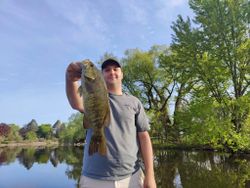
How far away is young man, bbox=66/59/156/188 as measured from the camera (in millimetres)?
3418

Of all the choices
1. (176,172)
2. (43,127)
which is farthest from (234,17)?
(43,127)

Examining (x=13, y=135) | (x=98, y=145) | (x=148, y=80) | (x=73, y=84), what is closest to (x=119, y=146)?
(x=98, y=145)

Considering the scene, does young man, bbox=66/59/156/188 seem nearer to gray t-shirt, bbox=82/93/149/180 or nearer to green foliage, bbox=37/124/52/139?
gray t-shirt, bbox=82/93/149/180

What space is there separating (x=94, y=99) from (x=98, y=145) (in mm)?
577

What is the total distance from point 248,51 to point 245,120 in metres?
4.66

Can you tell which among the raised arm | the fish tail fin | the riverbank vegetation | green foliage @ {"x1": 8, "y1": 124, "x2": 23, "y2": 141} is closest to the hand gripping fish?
the fish tail fin

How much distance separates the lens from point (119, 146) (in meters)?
3.49

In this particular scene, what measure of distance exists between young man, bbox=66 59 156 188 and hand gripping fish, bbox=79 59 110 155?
0.32 meters

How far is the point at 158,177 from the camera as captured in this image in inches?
551

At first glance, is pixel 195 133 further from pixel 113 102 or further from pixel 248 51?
pixel 113 102

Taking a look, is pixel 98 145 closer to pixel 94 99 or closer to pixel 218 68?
pixel 94 99

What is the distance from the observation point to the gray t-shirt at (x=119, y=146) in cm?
343

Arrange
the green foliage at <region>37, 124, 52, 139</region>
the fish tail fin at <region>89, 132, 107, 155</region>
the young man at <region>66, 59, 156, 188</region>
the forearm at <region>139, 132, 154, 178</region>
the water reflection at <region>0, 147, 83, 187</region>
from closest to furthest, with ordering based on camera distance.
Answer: the fish tail fin at <region>89, 132, 107, 155</region>, the young man at <region>66, 59, 156, 188</region>, the forearm at <region>139, 132, 154, 178</region>, the water reflection at <region>0, 147, 83, 187</region>, the green foliage at <region>37, 124, 52, 139</region>

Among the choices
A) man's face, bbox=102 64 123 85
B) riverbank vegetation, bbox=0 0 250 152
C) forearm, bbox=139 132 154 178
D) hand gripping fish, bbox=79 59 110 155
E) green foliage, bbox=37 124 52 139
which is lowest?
forearm, bbox=139 132 154 178
